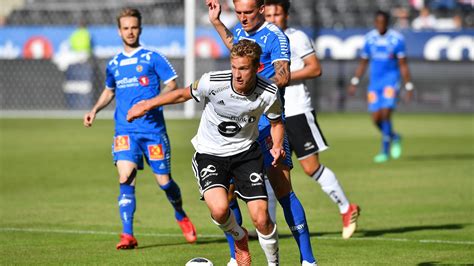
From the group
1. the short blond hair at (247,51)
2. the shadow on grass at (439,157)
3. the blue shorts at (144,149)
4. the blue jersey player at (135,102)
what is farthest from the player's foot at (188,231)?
the shadow on grass at (439,157)

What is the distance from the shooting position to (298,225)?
8.05 meters

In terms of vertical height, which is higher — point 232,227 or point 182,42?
point 232,227

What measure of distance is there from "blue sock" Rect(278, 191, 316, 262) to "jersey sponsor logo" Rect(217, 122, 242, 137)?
0.81m

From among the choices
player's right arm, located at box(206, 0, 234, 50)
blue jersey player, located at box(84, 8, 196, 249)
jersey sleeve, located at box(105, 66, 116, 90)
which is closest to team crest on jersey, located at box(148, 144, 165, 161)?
blue jersey player, located at box(84, 8, 196, 249)

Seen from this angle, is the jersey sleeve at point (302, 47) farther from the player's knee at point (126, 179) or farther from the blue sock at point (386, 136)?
the blue sock at point (386, 136)

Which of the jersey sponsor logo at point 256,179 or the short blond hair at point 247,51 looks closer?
the short blond hair at point 247,51

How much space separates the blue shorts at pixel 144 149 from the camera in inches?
394

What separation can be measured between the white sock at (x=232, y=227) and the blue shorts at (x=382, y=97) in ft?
37.8

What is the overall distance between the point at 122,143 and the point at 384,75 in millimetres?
10328

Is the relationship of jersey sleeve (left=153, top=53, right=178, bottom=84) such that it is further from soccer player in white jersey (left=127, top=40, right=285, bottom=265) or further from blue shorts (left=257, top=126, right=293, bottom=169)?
soccer player in white jersey (left=127, top=40, right=285, bottom=265)

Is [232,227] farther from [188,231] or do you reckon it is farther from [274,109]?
[188,231]

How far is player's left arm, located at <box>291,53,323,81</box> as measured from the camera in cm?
992

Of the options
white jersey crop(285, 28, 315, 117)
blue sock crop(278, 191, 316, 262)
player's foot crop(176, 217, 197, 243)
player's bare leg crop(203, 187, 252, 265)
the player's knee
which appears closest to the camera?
player's bare leg crop(203, 187, 252, 265)

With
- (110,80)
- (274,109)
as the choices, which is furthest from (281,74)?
(110,80)
